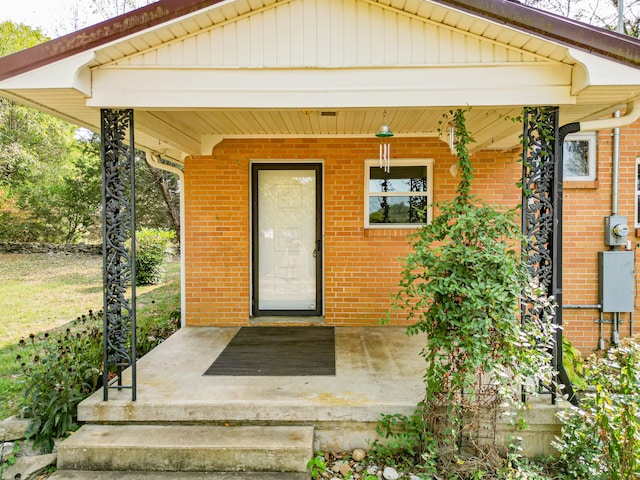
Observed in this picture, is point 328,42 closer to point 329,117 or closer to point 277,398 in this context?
point 329,117

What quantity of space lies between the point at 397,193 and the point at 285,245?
5.75 ft

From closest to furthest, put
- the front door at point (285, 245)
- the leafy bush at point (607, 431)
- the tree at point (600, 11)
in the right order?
the leafy bush at point (607, 431), the front door at point (285, 245), the tree at point (600, 11)

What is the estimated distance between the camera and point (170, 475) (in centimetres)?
285

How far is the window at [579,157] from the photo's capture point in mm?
5510

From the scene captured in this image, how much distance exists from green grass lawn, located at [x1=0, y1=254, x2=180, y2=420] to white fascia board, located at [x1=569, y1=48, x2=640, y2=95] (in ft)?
17.7

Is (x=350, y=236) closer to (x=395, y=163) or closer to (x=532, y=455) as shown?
(x=395, y=163)

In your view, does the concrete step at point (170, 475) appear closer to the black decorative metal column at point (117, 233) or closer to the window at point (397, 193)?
the black decorative metal column at point (117, 233)

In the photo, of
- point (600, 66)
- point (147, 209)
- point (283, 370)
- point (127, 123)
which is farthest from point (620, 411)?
point (147, 209)

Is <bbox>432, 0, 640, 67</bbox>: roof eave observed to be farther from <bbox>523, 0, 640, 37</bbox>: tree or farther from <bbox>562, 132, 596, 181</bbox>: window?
<bbox>523, 0, 640, 37</bbox>: tree

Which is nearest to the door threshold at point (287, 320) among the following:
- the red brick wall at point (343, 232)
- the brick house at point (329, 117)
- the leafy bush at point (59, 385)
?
the brick house at point (329, 117)

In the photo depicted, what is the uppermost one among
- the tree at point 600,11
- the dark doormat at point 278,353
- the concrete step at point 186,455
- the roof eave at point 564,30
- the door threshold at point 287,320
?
the tree at point 600,11

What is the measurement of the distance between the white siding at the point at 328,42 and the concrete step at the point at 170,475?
9.93ft

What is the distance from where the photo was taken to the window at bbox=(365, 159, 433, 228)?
222 inches

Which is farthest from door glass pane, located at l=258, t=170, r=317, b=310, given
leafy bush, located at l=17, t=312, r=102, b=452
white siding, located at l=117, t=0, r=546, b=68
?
white siding, located at l=117, t=0, r=546, b=68
